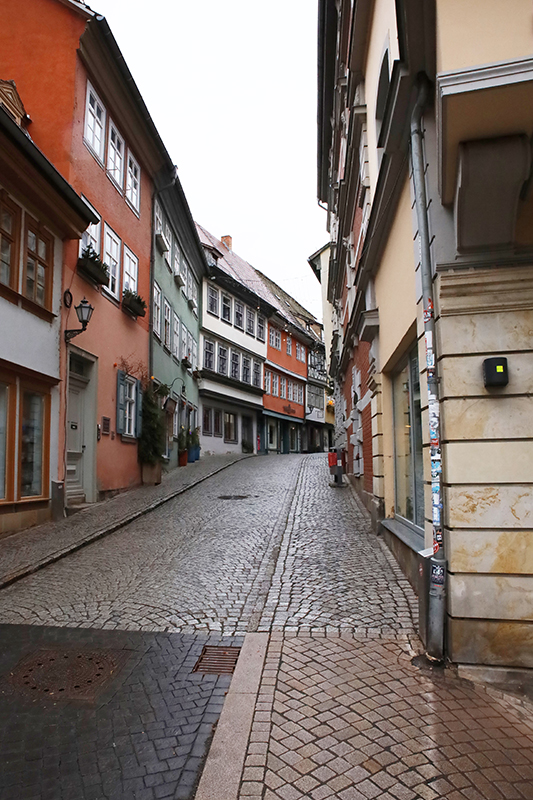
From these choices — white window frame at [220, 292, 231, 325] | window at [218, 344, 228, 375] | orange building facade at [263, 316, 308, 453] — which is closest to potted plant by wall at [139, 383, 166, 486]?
window at [218, 344, 228, 375]

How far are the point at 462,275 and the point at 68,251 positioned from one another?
331 inches

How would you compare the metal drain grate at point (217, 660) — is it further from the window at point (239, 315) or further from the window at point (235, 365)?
the window at point (239, 315)

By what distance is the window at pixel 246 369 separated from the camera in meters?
32.3

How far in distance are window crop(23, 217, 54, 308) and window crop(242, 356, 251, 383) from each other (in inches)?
875

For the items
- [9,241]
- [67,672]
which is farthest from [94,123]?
[67,672]

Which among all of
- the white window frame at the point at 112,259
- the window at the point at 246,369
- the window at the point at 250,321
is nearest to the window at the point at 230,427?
the window at the point at 246,369

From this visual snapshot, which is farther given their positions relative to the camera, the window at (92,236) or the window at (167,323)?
the window at (167,323)

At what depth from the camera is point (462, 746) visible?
10.2ft

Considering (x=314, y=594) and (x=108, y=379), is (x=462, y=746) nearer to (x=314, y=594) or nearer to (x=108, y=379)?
(x=314, y=594)

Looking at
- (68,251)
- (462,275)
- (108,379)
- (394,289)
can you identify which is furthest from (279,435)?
(462,275)

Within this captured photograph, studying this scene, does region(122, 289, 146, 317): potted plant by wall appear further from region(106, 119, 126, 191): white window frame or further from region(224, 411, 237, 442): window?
region(224, 411, 237, 442): window

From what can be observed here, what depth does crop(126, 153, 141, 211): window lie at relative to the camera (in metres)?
14.8

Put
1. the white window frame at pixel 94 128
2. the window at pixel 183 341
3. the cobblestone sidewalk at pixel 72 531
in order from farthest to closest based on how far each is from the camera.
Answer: the window at pixel 183 341, the white window frame at pixel 94 128, the cobblestone sidewalk at pixel 72 531

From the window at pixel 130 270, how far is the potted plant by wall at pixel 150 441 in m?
2.70
